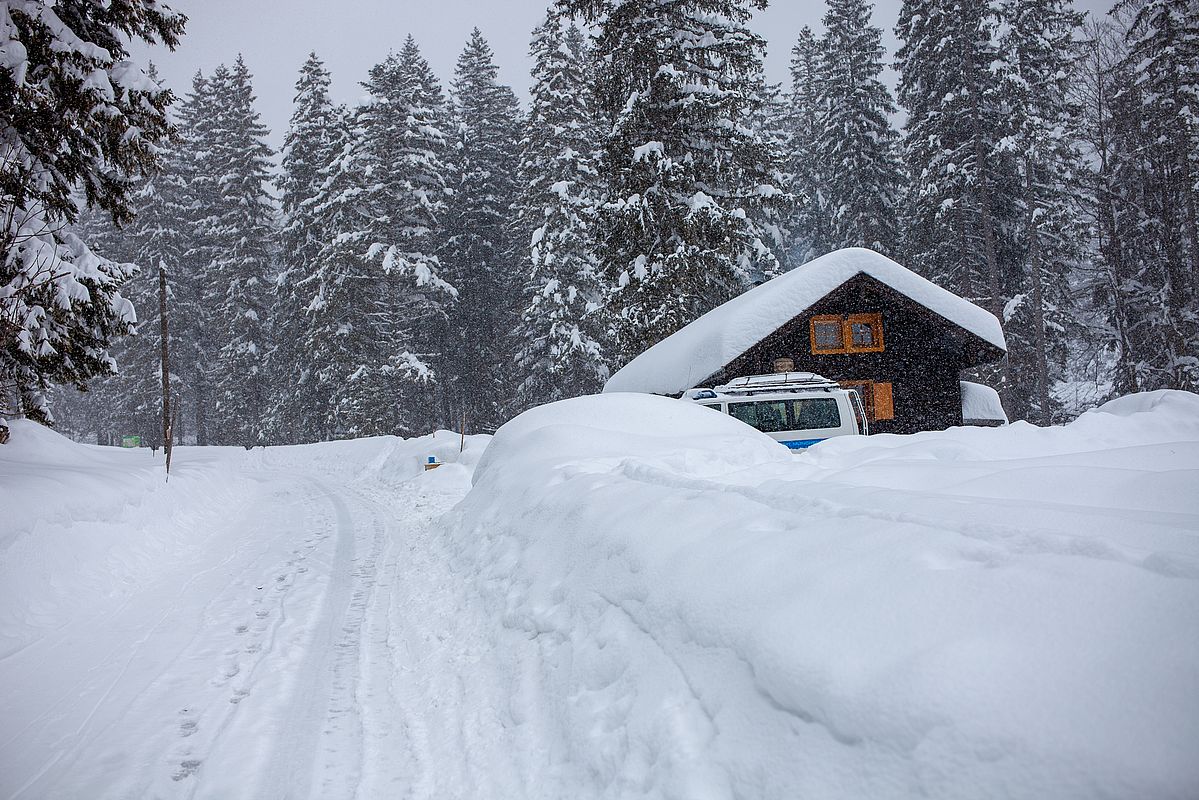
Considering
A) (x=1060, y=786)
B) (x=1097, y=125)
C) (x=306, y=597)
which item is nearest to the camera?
(x=1060, y=786)

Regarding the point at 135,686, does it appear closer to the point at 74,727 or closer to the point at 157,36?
the point at 74,727

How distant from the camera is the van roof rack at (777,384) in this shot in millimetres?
11117

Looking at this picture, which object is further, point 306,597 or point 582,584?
point 306,597

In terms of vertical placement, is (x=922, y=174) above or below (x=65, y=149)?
above

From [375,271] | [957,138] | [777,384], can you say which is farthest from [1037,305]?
[375,271]

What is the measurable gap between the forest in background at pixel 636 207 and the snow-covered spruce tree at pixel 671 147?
0.08 metres

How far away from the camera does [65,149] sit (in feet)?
27.3

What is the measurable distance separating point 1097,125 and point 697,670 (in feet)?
93.0

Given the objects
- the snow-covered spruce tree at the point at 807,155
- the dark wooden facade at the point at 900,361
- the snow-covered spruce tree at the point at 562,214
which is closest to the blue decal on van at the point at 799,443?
the dark wooden facade at the point at 900,361

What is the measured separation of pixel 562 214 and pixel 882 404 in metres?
15.5

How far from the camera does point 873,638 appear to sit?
2.31 meters

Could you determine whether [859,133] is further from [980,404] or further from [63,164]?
[63,164]

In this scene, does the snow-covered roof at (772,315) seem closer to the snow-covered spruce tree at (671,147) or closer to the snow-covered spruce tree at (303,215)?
the snow-covered spruce tree at (671,147)

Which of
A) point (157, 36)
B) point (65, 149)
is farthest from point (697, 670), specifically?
point (157, 36)
